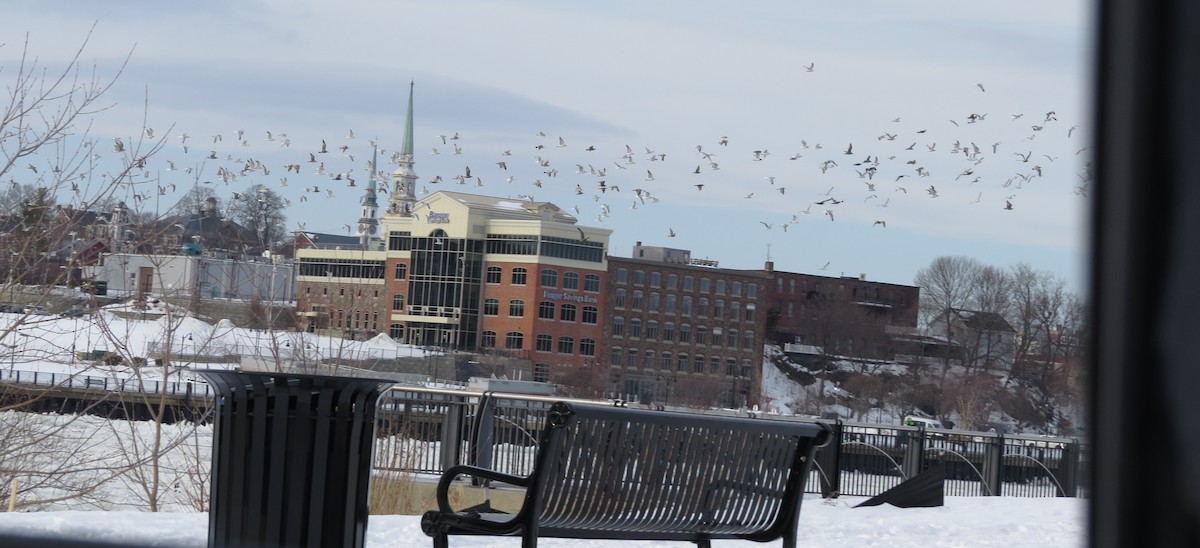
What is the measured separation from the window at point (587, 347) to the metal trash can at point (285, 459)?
337 feet

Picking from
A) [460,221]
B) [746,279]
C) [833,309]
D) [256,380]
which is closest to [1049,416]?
[833,309]

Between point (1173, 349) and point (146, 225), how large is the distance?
1320 centimetres

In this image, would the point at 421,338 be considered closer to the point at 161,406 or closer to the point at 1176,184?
the point at 161,406

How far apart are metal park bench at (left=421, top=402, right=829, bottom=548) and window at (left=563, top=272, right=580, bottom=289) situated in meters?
101

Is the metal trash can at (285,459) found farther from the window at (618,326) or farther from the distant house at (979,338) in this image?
the window at (618,326)

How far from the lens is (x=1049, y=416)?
7562 cm

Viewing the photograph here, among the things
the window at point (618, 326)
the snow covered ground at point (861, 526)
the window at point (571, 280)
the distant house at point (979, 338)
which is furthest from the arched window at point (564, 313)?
the snow covered ground at point (861, 526)

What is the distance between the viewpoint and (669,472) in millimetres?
4355

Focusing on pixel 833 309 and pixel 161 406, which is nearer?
pixel 161 406

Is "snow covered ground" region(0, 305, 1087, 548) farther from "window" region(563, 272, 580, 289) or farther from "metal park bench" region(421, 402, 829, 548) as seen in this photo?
"window" region(563, 272, 580, 289)

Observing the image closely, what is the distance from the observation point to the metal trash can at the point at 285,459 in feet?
11.7

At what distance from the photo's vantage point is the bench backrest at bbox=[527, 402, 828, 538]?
4070 mm

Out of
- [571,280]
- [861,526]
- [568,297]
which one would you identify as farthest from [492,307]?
[861,526]

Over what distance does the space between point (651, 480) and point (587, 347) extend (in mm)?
102569
